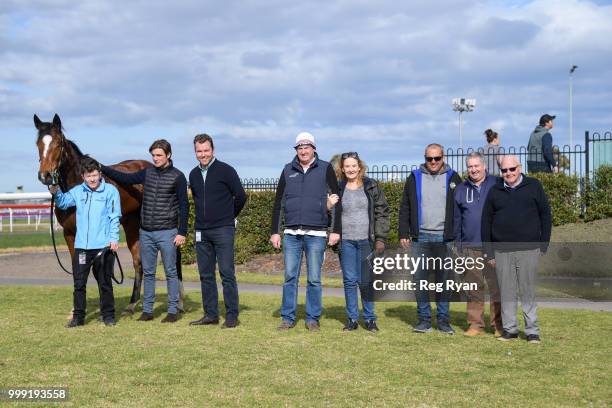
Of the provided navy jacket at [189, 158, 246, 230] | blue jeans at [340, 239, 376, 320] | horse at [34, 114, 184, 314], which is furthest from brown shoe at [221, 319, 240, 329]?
horse at [34, 114, 184, 314]

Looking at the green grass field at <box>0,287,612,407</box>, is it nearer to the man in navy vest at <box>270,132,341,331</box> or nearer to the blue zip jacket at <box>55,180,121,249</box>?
the man in navy vest at <box>270,132,341,331</box>

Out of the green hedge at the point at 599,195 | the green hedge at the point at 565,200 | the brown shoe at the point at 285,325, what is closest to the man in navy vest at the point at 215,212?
the brown shoe at the point at 285,325

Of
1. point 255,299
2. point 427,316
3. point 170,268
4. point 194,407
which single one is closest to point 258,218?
point 255,299

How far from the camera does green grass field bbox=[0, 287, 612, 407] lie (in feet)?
18.8

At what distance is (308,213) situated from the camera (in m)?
8.62

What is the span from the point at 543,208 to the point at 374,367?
2.69 m

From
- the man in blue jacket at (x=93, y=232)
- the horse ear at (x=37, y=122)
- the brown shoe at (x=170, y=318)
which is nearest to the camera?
the man in blue jacket at (x=93, y=232)

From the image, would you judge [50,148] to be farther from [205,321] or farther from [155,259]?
[205,321]

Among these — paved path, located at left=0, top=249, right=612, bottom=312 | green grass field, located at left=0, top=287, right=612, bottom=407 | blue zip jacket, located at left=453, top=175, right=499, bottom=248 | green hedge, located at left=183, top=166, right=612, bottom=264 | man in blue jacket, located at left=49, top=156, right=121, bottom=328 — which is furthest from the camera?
green hedge, located at left=183, top=166, right=612, bottom=264

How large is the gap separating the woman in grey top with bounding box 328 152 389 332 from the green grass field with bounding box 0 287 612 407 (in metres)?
0.60

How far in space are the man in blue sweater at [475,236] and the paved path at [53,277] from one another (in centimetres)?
296

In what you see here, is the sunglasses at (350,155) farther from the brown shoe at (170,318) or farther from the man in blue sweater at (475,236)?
the brown shoe at (170,318)

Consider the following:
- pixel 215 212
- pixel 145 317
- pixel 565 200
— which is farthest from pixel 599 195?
pixel 145 317

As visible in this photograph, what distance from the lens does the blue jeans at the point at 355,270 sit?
8664mm
